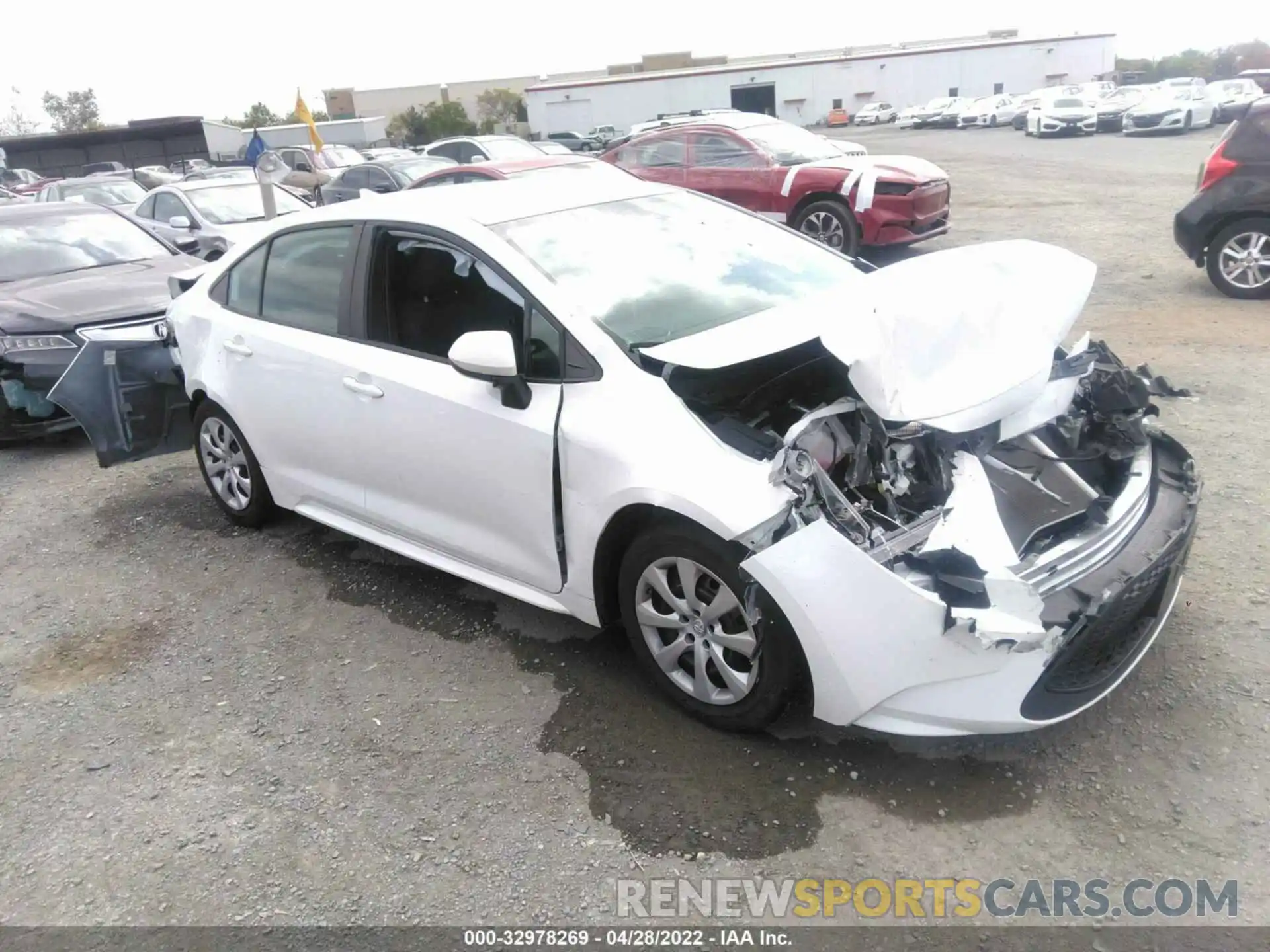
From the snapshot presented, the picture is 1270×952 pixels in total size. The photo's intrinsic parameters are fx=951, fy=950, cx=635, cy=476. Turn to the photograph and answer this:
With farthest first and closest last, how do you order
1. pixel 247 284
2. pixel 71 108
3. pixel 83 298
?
pixel 71 108 < pixel 83 298 < pixel 247 284

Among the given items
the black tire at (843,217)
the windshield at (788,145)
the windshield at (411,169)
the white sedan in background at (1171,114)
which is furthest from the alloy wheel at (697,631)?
the white sedan in background at (1171,114)

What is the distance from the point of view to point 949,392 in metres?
3.02

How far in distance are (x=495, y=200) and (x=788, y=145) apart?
8300mm

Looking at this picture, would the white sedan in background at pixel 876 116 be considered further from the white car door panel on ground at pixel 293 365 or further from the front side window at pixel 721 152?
the white car door panel on ground at pixel 293 365

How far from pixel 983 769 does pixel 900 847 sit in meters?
0.44

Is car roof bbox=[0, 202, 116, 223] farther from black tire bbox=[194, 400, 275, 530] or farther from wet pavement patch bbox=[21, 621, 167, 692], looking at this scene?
wet pavement patch bbox=[21, 621, 167, 692]

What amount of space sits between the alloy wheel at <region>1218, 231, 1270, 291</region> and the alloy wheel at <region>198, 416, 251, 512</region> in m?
7.91

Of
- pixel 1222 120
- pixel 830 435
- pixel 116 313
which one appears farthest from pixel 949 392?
pixel 1222 120

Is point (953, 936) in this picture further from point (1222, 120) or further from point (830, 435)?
point (1222, 120)

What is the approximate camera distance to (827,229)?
34.7 ft

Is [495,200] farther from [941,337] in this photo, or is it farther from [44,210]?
[44,210]

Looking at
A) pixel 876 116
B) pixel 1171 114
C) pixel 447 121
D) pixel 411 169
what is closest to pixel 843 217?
pixel 411 169

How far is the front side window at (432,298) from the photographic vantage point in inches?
140

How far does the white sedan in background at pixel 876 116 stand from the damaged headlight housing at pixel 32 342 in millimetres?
53725
